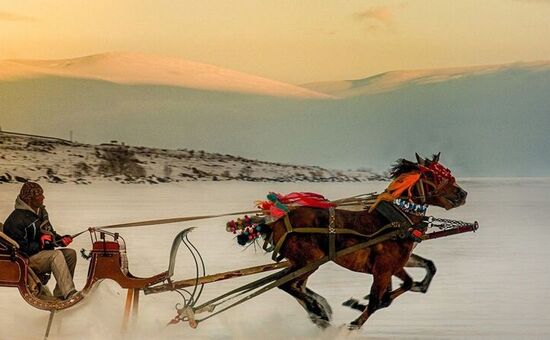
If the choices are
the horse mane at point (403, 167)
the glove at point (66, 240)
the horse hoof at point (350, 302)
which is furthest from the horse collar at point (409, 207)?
the glove at point (66, 240)

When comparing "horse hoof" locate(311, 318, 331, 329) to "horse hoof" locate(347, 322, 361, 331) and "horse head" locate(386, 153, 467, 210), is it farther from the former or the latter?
"horse head" locate(386, 153, 467, 210)

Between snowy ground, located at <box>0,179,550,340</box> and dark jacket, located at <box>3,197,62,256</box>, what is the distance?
15cm

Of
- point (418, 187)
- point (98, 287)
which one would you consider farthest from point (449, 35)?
point (98, 287)

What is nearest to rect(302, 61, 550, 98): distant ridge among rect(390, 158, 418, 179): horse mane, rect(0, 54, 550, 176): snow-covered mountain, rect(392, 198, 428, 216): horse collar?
rect(0, 54, 550, 176): snow-covered mountain

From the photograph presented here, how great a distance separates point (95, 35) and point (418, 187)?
151 centimetres

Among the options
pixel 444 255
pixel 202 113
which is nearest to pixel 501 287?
pixel 444 255

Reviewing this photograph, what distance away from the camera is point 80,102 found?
402 centimetres

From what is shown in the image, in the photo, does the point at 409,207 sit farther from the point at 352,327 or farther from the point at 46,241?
the point at 46,241

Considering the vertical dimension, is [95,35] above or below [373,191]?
above

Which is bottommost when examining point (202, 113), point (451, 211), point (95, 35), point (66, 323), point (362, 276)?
point (66, 323)

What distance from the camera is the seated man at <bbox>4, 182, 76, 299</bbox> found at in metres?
3.78

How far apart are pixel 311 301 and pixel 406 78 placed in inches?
40.5

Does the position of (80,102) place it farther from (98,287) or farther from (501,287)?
(501,287)

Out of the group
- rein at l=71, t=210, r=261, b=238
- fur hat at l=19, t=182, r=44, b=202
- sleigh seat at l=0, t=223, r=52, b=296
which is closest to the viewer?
sleigh seat at l=0, t=223, r=52, b=296
